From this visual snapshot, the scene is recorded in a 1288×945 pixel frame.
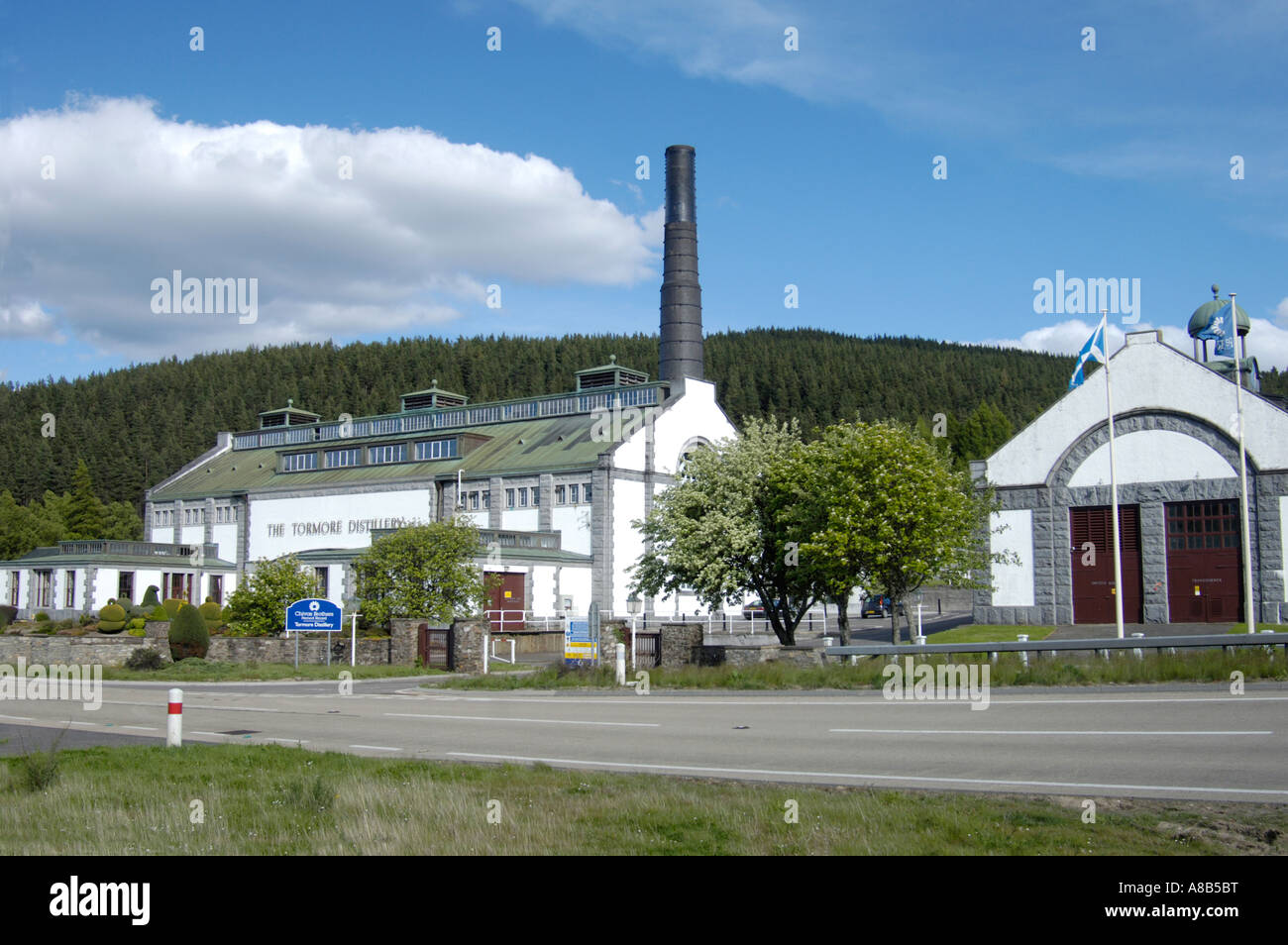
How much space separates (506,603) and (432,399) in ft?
102

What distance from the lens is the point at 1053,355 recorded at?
180000mm

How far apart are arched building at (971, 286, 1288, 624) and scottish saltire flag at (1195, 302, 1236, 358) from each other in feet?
11.5

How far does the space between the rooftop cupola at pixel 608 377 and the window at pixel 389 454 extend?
11.4m

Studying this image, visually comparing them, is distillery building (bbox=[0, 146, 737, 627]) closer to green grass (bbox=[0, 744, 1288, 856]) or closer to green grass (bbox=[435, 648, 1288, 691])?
green grass (bbox=[435, 648, 1288, 691])

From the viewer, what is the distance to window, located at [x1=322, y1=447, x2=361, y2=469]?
69.6m

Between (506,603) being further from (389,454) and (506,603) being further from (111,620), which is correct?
(389,454)

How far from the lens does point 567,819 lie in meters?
8.78

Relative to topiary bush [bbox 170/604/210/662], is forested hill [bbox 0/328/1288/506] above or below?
above

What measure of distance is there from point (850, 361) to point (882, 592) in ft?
396

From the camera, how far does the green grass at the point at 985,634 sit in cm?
3594

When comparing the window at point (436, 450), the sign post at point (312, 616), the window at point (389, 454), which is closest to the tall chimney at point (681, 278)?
the window at point (436, 450)

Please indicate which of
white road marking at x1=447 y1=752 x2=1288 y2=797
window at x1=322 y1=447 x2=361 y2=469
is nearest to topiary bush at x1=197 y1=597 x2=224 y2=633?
window at x1=322 y1=447 x2=361 y2=469
